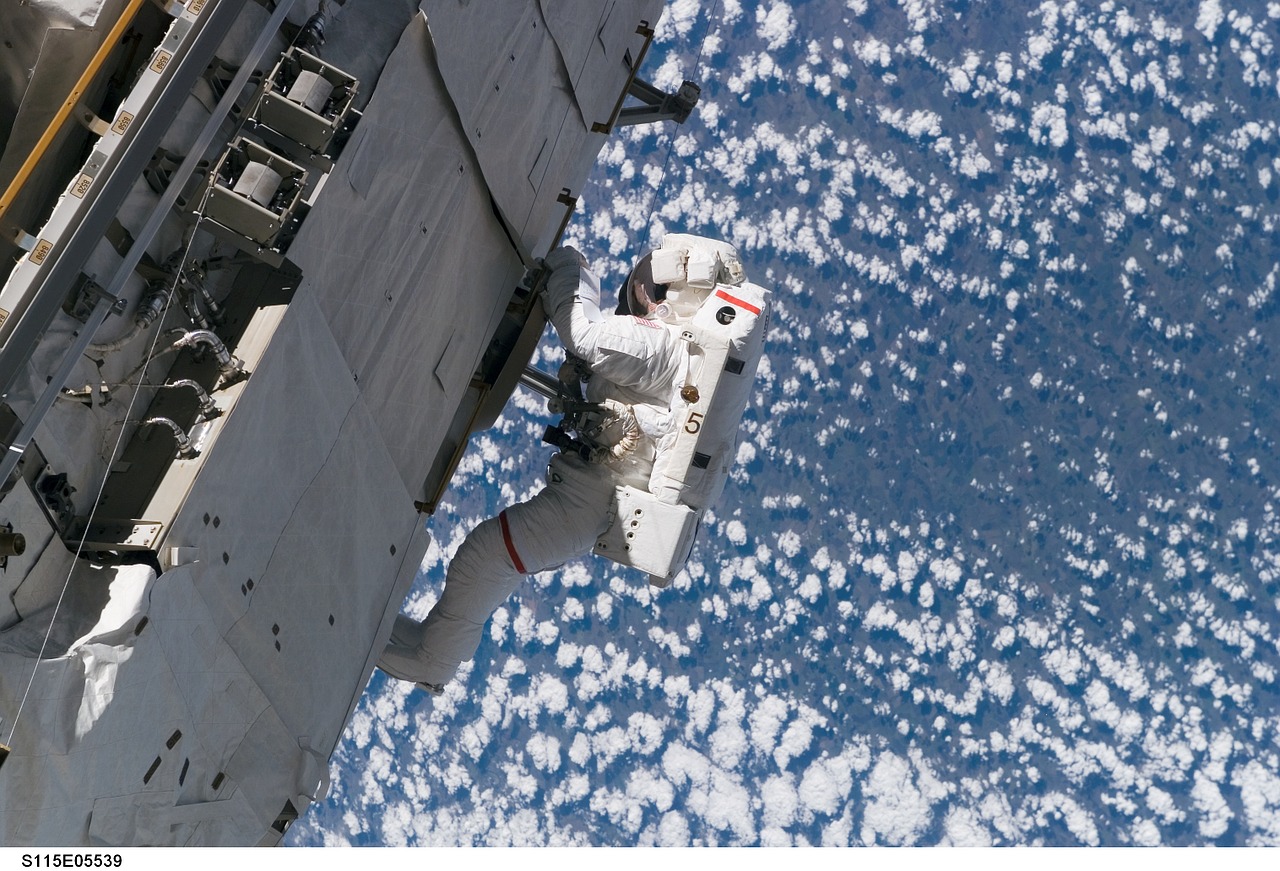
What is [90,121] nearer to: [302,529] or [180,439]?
[180,439]

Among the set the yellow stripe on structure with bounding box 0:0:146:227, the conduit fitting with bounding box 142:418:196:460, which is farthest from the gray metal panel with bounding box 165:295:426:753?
the yellow stripe on structure with bounding box 0:0:146:227

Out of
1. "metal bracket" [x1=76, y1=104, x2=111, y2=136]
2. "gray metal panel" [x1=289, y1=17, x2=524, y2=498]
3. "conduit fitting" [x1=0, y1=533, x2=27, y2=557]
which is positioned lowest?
"conduit fitting" [x1=0, y1=533, x2=27, y2=557]

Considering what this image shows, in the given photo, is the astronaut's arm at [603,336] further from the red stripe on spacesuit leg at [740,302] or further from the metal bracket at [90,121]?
the metal bracket at [90,121]

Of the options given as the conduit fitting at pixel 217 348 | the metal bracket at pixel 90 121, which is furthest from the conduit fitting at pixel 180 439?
the metal bracket at pixel 90 121

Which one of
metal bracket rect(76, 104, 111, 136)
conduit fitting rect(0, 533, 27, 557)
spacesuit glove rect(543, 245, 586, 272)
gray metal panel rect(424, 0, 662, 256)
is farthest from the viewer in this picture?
spacesuit glove rect(543, 245, 586, 272)

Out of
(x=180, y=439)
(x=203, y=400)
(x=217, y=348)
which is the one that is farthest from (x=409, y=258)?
(x=180, y=439)

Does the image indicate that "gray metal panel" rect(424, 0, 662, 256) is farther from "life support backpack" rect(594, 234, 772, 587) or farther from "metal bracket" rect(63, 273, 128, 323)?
"metal bracket" rect(63, 273, 128, 323)

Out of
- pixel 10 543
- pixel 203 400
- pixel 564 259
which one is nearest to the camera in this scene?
pixel 10 543

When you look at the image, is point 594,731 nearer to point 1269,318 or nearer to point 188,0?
point 1269,318
